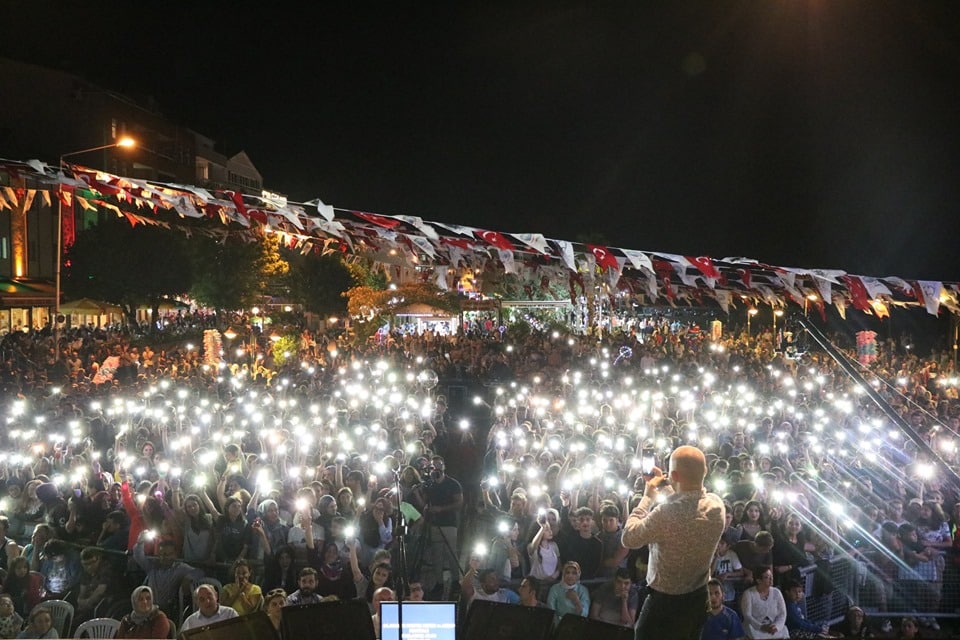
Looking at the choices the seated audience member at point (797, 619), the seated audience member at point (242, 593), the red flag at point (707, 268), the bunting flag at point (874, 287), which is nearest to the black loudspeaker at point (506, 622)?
the seated audience member at point (242, 593)

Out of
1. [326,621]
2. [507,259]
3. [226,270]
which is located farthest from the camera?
[226,270]

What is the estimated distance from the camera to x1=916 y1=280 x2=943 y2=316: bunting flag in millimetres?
8117

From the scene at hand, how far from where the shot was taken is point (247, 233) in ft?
36.6

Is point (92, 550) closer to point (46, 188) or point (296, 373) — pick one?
point (46, 188)

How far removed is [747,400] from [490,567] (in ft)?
26.4

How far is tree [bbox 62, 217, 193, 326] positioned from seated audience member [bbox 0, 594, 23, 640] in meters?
30.7

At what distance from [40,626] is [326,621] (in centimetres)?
283

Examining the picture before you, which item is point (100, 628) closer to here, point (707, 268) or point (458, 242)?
point (458, 242)

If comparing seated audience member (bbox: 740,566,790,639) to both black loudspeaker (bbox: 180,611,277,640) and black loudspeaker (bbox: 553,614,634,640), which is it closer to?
black loudspeaker (bbox: 553,614,634,640)

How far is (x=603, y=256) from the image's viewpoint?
8.16m

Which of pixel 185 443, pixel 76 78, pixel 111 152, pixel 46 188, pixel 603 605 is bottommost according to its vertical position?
pixel 603 605

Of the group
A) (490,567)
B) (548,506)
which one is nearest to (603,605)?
(490,567)

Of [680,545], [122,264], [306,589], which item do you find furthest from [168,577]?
[122,264]

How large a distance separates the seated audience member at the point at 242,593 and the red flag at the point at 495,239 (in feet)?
13.5
